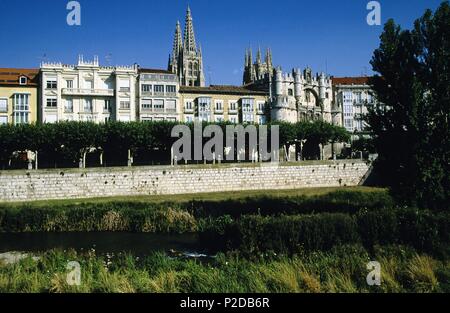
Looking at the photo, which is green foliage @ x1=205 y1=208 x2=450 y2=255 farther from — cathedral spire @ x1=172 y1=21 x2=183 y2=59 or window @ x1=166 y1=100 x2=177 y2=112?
cathedral spire @ x1=172 y1=21 x2=183 y2=59

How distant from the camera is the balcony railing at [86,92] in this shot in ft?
186

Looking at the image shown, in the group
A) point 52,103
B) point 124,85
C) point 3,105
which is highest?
point 124,85

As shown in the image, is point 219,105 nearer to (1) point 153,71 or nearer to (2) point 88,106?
(1) point 153,71

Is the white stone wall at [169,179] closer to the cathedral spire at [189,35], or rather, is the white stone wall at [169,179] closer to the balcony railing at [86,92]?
the balcony railing at [86,92]

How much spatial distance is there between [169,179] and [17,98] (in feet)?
85.0

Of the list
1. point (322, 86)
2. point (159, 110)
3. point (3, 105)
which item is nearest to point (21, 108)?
point (3, 105)

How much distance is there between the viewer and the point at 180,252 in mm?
22609

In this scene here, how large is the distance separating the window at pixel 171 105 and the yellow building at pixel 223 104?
1433 millimetres

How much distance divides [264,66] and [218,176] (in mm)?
60019

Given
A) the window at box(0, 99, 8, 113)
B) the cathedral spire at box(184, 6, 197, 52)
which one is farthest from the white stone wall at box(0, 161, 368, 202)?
the cathedral spire at box(184, 6, 197, 52)

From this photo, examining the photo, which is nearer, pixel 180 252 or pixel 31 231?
pixel 180 252

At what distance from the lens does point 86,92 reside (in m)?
57.6

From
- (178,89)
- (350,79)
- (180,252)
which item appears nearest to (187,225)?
(180,252)
